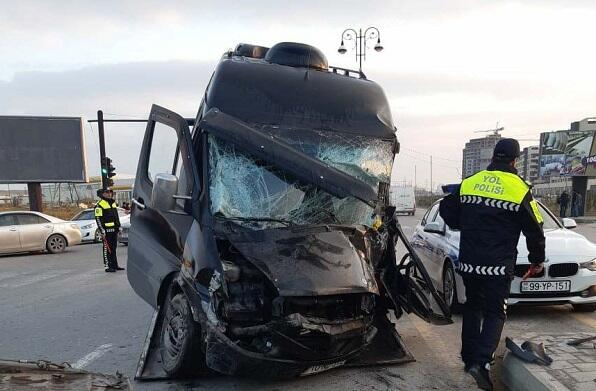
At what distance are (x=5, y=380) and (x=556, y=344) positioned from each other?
4.13 metres

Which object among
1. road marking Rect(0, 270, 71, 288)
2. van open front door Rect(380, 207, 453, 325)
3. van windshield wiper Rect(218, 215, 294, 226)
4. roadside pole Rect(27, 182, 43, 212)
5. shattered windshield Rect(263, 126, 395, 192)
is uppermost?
shattered windshield Rect(263, 126, 395, 192)

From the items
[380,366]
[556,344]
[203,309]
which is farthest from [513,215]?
[203,309]

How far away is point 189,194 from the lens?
4254 mm

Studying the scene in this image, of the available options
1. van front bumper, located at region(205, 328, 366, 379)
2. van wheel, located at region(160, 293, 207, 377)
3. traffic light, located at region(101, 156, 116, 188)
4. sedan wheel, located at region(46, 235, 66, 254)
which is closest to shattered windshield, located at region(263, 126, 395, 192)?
van wheel, located at region(160, 293, 207, 377)

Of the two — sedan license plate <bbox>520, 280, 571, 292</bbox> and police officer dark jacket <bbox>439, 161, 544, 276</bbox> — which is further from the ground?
police officer dark jacket <bbox>439, 161, 544, 276</bbox>

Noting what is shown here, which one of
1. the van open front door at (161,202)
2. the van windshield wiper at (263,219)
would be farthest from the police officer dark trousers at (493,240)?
the van open front door at (161,202)

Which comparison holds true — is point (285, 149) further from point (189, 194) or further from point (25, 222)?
point (25, 222)

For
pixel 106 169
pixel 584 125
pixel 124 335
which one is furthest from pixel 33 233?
pixel 584 125

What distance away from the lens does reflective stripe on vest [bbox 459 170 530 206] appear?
4.04 m

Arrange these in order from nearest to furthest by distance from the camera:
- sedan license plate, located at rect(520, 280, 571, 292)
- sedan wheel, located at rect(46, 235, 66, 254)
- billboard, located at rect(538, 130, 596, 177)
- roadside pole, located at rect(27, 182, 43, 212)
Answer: sedan license plate, located at rect(520, 280, 571, 292)
sedan wheel, located at rect(46, 235, 66, 254)
roadside pole, located at rect(27, 182, 43, 212)
billboard, located at rect(538, 130, 596, 177)

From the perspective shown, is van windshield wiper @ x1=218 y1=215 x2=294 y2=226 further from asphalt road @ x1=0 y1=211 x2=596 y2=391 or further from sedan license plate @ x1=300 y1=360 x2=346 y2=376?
asphalt road @ x1=0 y1=211 x2=596 y2=391

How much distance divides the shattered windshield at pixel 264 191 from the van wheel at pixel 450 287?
2.61 metres

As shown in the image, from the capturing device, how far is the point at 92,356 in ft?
16.1

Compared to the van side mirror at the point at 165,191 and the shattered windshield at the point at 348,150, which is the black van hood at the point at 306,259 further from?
the shattered windshield at the point at 348,150
